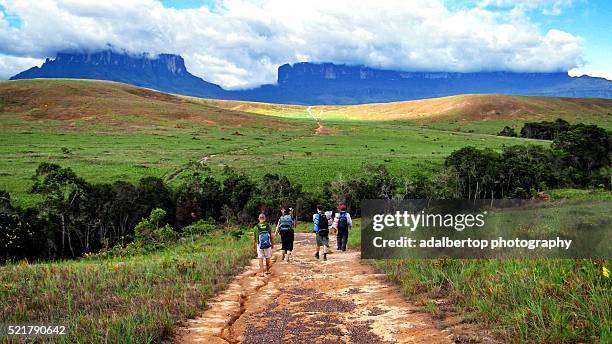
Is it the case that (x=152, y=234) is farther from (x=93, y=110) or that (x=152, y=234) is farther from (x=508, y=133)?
(x=508, y=133)

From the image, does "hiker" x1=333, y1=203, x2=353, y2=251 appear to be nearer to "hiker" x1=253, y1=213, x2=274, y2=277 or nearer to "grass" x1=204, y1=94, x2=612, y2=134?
"hiker" x1=253, y1=213, x2=274, y2=277

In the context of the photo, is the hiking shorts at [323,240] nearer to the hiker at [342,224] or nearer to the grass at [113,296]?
the hiker at [342,224]

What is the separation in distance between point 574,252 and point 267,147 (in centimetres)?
6700

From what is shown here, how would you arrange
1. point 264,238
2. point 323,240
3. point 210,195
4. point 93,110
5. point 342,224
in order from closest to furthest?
point 264,238 → point 323,240 → point 342,224 → point 210,195 → point 93,110

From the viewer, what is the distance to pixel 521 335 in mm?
7363

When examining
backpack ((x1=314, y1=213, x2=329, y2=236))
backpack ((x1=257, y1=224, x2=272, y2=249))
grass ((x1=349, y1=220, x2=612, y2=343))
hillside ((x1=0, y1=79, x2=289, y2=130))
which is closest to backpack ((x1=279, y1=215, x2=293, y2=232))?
backpack ((x1=314, y1=213, x2=329, y2=236))

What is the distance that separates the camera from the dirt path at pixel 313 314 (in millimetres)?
8914

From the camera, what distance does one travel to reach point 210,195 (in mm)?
40969

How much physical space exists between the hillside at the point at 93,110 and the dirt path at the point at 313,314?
3561 inches

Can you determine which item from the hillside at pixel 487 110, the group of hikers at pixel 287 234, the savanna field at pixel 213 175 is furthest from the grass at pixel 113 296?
the hillside at pixel 487 110

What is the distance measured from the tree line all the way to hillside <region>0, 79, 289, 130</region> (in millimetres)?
59938

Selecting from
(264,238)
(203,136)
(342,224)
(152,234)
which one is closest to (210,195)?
(152,234)

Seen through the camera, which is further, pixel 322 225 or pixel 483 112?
pixel 483 112

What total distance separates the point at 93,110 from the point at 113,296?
11205cm
